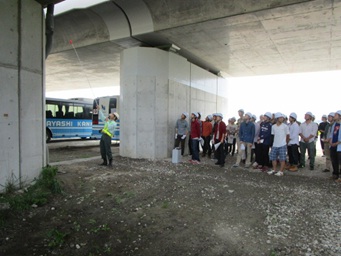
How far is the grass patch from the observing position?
4.27 metres

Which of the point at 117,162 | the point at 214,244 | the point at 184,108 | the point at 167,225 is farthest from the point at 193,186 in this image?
the point at 184,108

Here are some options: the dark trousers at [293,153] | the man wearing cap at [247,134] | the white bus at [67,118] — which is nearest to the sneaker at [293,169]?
the dark trousers at [293,153]

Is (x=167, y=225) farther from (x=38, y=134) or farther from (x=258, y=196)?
(x=38, y=134)

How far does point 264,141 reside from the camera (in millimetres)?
8016

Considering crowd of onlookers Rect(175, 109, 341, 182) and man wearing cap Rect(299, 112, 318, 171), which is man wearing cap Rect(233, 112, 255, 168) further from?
man wearing cap Rect(299, 112, 318, 171)

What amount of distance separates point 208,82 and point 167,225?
10.6 m

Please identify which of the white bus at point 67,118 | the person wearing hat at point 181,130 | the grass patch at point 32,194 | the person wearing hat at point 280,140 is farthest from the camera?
the white bus at point 67,118

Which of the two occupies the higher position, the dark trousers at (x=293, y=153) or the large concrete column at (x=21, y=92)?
the large concrete column at (x=21, y=92)

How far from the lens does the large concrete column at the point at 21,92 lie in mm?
4793

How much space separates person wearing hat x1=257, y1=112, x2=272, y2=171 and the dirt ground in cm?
140

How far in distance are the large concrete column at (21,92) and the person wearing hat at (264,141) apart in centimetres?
642

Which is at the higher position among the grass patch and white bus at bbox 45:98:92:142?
white bus at bbox 45:98:92:142

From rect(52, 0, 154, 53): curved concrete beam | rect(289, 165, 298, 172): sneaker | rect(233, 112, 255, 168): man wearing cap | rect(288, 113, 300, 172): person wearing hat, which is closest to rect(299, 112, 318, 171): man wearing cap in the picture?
rect(288, 113, 300, 172): person wearing hat

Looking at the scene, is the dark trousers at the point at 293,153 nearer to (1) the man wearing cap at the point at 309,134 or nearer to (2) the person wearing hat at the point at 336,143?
(1) the man wearing cap at the point at 309,134
